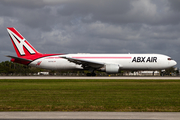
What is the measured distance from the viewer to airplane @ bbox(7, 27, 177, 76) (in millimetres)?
41625

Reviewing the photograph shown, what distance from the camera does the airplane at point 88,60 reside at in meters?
41.6

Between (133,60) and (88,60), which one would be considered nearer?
(133,60)

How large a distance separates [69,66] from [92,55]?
15.7 ft

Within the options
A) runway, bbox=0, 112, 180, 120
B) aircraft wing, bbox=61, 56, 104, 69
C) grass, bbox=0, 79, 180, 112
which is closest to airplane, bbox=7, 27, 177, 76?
aircraft wing, bbox=61, 56, 104, 69

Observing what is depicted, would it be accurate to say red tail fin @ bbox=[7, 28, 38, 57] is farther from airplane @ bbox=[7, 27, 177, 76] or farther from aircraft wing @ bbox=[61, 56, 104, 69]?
aircraft wing @ bbox=[61, 56, 104, 69]

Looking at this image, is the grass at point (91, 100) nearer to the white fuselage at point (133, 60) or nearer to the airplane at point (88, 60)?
the airplane at point (88, 60)

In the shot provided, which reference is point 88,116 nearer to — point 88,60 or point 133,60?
point 133,60

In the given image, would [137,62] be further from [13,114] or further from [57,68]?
[13,114]

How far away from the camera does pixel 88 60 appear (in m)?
43.1

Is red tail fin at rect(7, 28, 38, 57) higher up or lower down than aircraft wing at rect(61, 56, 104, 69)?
higher up

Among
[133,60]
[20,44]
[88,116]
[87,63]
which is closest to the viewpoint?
[88,116]

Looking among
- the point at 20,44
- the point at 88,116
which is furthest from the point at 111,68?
the point at 88,116

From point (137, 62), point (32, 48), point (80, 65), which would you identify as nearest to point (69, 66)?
point (80, 65)

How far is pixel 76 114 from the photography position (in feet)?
30.1
